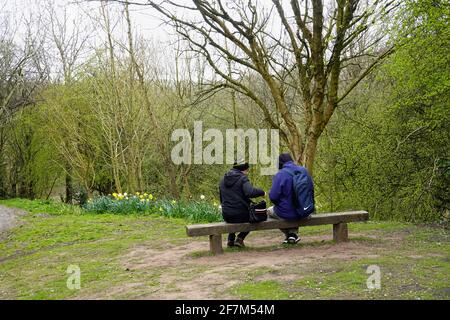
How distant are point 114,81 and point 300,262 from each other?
11.3 m

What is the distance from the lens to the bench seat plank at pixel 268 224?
6551mm

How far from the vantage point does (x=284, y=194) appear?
22.1 feet

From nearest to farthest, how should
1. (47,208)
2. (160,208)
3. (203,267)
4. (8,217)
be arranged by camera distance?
(203,267) → (160,208) → (8,217) → (47,208)

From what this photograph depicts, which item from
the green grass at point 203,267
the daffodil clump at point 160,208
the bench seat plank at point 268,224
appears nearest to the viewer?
the green grass at point 203,267

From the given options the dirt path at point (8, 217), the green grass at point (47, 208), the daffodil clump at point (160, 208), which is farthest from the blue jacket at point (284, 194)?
the green grass at point (47, 208)

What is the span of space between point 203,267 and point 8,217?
9.52 metres

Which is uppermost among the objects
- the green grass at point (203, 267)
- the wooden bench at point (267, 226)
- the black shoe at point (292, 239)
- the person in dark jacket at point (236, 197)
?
the person in dark jacket at point (236, 197)

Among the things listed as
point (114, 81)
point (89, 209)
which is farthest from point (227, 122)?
point (89, 209)

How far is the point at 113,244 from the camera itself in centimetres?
838

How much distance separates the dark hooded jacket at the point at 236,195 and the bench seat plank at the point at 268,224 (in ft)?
0.54

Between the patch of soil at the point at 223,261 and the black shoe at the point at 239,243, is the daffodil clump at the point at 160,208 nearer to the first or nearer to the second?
the patch of soil at the point at 223,261

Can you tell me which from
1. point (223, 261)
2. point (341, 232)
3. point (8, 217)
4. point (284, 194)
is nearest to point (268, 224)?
point (284, 194)

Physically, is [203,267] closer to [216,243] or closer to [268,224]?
[216,243]
